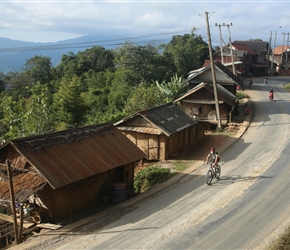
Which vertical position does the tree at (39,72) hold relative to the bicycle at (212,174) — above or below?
above

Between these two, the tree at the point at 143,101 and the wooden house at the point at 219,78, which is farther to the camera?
the tree at the point at 143,101

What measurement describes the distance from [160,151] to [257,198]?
9334 millimetres

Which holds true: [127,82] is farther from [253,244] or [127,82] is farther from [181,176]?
[253,244]

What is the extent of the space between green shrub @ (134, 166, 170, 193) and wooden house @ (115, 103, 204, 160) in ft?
6.54

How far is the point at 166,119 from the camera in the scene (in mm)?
26109

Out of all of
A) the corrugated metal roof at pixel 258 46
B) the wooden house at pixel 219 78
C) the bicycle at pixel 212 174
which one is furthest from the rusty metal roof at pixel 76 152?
the corrugated metal roof at pixel 258 46

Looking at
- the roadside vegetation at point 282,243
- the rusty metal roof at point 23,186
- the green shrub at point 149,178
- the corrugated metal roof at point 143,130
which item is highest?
the corrugated metal roof at point 143,130

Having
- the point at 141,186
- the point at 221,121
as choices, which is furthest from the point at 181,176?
the point at 221,121

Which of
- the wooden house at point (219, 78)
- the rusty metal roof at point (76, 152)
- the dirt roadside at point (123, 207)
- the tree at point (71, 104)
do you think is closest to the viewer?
the dirt roadside at point (123, 207)

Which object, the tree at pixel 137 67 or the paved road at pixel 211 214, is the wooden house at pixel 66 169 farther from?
the tree at pixel 137 67

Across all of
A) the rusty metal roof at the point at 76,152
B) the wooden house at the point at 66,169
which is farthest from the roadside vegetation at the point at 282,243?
the rusty metal roof at the point at 76,152

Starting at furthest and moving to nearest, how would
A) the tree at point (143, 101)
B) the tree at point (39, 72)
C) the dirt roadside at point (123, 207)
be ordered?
the tree at point (39, 72), the tree at point (143, 101), the dirt roadside at point (123, 207)

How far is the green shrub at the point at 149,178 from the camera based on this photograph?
2184cm

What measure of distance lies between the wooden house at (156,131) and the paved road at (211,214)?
3.78 metres
